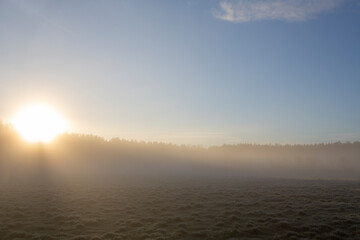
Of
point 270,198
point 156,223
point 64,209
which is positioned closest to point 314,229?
point 156,223

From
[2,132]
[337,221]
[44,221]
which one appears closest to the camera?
[337,221]

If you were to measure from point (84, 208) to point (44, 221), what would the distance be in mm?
6091

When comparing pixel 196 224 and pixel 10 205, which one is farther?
pixel 10 205

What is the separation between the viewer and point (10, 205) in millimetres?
30219

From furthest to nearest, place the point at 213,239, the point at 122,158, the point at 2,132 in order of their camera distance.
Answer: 1. the point at 122,158
2. the point at 2,132
3. the point at 213,239

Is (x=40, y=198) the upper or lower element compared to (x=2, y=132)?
lower

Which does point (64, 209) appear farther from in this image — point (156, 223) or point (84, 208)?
point (156, 223)

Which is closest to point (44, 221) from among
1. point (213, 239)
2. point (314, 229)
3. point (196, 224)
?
point (196, 224)

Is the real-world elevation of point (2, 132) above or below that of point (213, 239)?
above

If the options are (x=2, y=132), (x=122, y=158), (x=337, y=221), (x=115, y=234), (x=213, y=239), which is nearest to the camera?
(x=213, y=239)

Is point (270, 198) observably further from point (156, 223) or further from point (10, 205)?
point (10, 205)

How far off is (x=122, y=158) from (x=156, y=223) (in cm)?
11398

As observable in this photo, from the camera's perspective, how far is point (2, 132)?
101125 millimetres

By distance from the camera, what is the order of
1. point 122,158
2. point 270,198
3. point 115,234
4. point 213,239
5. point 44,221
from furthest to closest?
1. point 122,158
2. point 270,198
3. point 44,221
4. point 115,234
5. point 213,239
